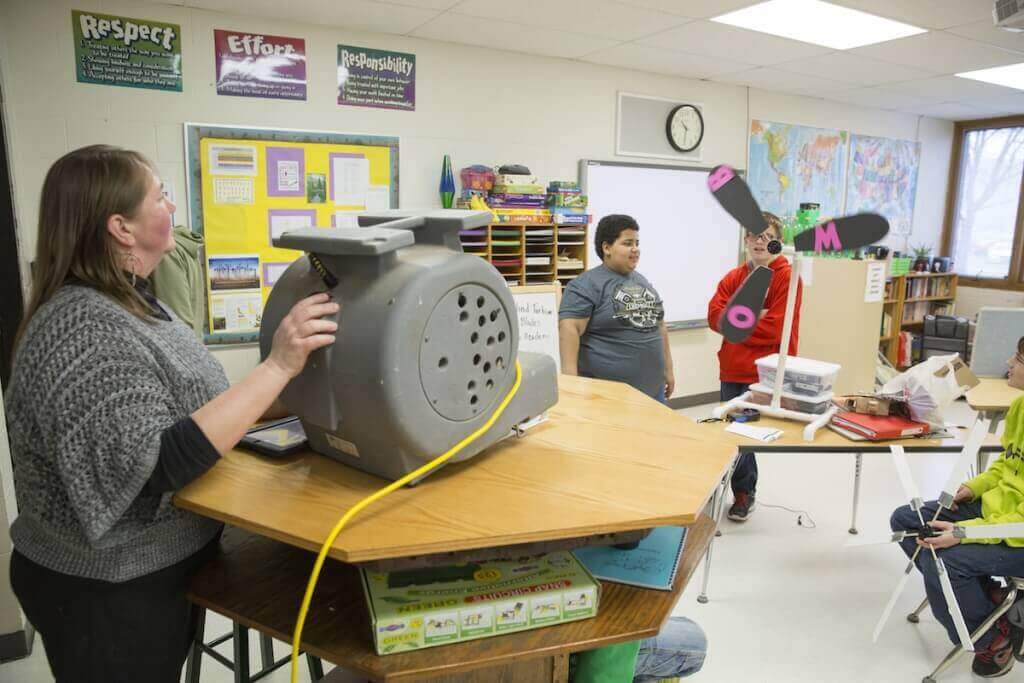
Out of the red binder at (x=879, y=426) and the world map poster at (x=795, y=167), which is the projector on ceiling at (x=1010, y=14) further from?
the world map poster at (x=795, y=167)

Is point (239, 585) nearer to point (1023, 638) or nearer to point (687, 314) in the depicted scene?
point (1023, 638)

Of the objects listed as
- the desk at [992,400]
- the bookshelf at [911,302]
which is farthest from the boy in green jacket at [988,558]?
the bookshelf at [911,302]

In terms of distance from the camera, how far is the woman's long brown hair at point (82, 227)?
0.95 meters

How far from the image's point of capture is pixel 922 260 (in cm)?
683

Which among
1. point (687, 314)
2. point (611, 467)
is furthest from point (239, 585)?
point (687, 314)

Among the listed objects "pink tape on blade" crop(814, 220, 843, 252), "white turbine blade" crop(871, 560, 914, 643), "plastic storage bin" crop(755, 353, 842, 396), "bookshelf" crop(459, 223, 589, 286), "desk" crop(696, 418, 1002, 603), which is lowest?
"white turbine blade" crop(871, 560, 914, 643)

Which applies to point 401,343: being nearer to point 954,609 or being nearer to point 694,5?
point 954,609

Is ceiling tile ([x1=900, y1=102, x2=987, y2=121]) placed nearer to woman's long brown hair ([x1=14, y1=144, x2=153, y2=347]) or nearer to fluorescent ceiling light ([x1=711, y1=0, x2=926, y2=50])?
fluorescent ceiling light ([x1=711, y1=0, x2=926, y2=50])

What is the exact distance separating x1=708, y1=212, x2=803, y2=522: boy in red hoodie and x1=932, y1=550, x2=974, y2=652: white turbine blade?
1073mm

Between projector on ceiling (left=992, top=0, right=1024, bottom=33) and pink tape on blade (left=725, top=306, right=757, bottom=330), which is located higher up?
projector on ceiling (left=992, top=0, right=1024, bottom=33)

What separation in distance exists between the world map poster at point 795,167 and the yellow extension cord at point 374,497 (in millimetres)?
5116

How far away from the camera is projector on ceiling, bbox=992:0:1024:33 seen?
2.74m

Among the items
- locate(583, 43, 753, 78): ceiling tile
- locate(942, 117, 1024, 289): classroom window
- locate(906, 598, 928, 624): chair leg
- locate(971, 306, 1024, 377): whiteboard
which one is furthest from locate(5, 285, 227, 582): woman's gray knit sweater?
locate(942, 117, 1024, 289): classroom window

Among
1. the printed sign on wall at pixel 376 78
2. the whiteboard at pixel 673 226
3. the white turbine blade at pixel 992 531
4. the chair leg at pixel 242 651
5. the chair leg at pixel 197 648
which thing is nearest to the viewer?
the chair leg at pixel 197 648
